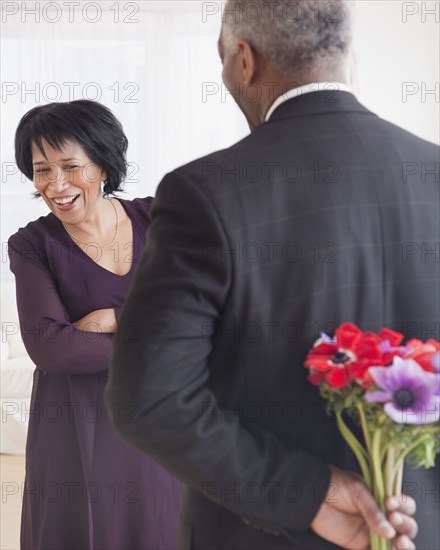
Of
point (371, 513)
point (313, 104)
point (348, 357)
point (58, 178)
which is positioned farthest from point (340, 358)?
point (58, 178)

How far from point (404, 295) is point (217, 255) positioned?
0.96 ft

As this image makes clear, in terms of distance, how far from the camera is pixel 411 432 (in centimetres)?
109

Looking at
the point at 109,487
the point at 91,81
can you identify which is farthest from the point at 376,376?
the point at 91,81

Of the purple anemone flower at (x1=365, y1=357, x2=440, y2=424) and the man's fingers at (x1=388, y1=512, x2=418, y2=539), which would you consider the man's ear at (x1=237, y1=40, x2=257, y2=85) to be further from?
the man's fingers at (x1=388, y1=512, x2=418, y2=539)

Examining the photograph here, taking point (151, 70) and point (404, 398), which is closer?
point (404, 398)

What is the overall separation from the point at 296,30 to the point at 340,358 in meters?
0.46

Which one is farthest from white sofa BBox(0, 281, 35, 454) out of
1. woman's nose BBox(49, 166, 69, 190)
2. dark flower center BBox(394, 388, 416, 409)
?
dark flower center BBox(394, 388, 416, 409)

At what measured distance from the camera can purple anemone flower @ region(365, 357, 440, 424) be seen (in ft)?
3.53

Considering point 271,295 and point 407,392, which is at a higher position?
point 271,295

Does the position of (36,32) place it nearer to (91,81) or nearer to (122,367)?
(91,81)

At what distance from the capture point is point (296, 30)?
1.18 m

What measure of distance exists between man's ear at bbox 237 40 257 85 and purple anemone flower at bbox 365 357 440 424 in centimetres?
46

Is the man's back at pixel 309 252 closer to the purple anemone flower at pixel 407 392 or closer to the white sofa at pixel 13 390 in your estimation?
the purple anemone flower at pixel 407 392

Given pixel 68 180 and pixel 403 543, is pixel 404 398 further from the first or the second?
pixel 68 180
